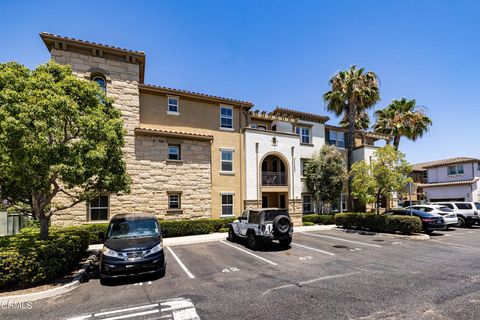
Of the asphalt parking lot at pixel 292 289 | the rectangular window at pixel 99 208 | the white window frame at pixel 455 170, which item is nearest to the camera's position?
the asphalt parking lot at pixel 292 289

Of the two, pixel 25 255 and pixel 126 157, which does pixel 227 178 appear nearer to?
pixel 126 157

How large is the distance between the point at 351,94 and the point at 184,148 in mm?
16352

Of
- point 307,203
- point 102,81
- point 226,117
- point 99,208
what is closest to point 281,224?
point 99,208

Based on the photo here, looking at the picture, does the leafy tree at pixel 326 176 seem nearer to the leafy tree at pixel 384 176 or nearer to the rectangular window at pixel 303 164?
the rectangular window at pixel 303 164

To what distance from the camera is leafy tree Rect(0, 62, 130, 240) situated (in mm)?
7676

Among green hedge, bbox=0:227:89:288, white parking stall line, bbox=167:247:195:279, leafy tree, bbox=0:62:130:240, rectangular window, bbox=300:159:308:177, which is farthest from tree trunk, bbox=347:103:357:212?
green hedge, bbox=0:227:89:288

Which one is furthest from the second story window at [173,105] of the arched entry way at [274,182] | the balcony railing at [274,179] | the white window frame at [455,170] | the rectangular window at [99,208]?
the white window frame at [455,170]

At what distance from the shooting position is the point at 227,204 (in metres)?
20.4

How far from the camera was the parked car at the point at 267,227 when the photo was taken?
1221 cm

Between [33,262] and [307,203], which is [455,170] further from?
[33,262]

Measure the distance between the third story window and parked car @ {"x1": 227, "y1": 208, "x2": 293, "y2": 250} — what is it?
684 cm

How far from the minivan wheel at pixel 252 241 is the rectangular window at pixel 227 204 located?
7229 mm

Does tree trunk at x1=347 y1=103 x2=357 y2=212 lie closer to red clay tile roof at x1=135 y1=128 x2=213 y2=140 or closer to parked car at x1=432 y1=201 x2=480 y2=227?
parked car at x1=432 y1=201 x2=480 y2=227

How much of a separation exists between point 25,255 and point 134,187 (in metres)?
9.62
